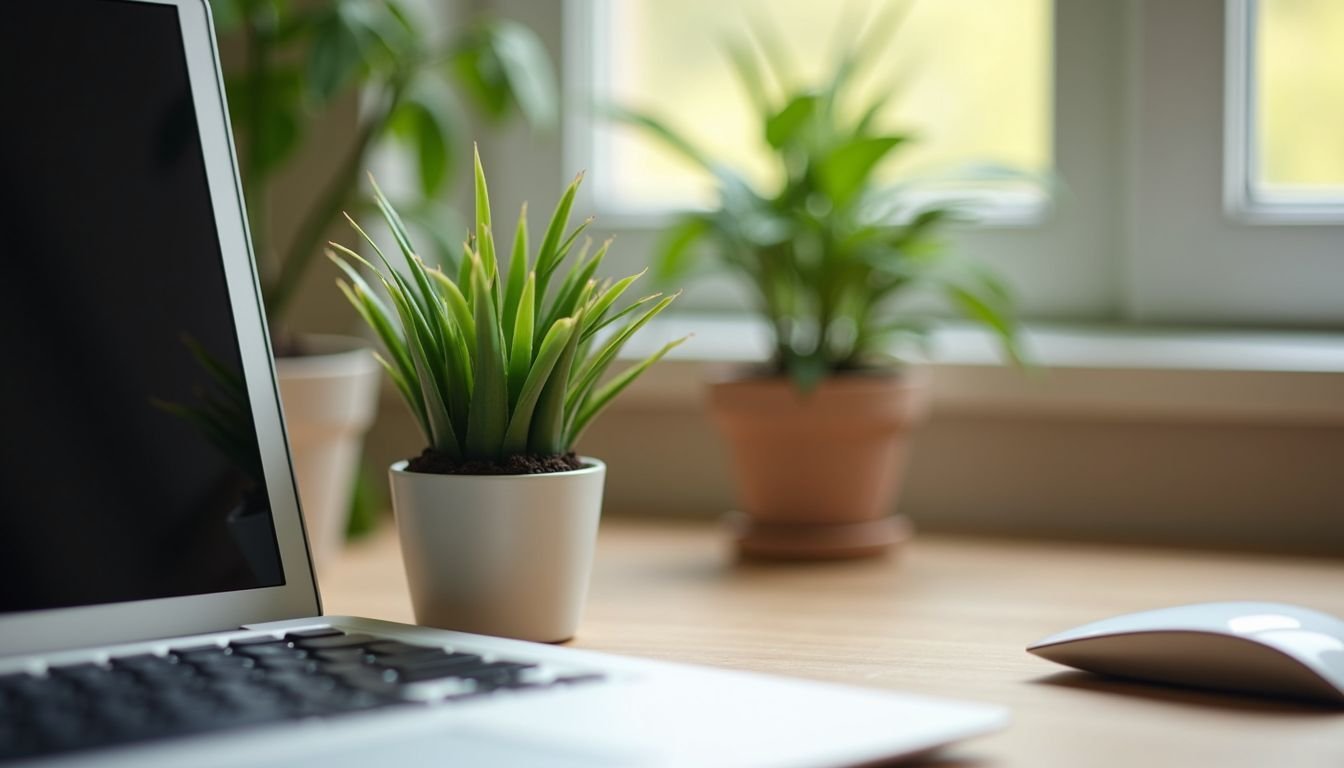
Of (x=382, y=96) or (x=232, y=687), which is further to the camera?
(x=382, y=96)

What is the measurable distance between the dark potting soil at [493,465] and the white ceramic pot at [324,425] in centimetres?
26

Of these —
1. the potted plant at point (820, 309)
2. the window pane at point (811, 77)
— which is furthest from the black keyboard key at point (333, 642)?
the window pane at point (811, 77)

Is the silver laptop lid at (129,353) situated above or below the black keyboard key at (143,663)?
Result: above

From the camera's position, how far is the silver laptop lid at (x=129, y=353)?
60cm

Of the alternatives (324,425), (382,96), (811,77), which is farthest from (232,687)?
(811,77)

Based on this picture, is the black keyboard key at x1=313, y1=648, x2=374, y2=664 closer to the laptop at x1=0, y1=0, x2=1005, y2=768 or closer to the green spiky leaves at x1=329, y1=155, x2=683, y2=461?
the laptop at x1=0, y1=0, x2=1005, y2=768

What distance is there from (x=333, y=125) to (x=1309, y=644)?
1.01 metres

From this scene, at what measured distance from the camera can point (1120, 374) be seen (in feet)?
3.67

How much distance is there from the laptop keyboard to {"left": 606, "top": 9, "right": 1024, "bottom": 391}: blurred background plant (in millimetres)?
508

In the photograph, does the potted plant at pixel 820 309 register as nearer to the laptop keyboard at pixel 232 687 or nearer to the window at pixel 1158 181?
the window at pixel 1158 181

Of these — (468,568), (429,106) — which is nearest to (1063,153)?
(429,106)

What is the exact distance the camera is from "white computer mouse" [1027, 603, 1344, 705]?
602 mm

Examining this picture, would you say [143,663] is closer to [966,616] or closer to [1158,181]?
[966,616]

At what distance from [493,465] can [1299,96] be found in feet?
2.80
